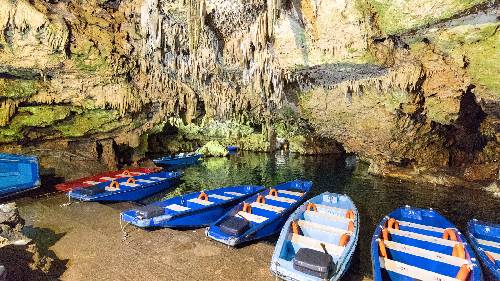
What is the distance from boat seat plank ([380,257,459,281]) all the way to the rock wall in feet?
21.3

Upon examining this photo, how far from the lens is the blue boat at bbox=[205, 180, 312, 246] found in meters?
7.87

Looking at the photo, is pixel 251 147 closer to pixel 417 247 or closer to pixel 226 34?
pixel 226 34

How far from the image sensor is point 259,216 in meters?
9.59

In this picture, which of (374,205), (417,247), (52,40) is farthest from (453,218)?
(52,40)

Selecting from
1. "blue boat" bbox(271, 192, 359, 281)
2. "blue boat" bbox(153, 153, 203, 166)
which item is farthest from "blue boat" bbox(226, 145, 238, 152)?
"blue boat" bbox(271, 192, 359, 281)

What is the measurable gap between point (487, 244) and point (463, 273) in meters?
3.03

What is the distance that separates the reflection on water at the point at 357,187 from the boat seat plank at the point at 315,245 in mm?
629

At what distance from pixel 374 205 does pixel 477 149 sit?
30.8 feet

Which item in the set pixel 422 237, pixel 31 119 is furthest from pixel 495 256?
pixel 31 119

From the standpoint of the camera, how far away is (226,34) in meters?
11.3

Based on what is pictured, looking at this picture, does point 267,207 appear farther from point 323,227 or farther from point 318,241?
point 318,241

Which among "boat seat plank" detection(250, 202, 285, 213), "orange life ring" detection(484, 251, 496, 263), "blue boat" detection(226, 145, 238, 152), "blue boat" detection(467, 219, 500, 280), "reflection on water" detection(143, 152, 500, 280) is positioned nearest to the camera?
"blue boat" detection(467, 219, 500, 280)

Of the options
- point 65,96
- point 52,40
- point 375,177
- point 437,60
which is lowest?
point 375,177

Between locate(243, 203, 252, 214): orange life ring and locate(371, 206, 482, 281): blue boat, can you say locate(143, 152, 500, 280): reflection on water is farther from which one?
locate(243, 203, 252, 214): orange life ring
